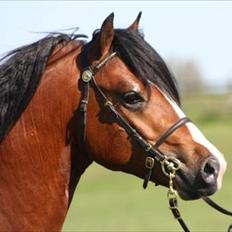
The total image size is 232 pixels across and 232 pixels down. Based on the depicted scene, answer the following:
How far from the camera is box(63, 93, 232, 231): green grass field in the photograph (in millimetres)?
16141

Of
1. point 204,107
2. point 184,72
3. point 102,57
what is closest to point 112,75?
point 102,57

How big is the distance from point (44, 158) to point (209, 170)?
35.1 inches

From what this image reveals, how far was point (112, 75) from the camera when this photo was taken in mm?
4074

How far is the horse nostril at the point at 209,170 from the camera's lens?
3904 mm

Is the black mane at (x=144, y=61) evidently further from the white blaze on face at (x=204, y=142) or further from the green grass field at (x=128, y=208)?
the green grass field at (x=128, y=208)

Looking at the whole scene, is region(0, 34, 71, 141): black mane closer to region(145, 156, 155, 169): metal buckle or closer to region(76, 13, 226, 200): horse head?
region(76, 13, 226, 200): horse head

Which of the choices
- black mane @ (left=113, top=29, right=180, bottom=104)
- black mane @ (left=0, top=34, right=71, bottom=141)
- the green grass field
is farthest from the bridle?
the green grass field

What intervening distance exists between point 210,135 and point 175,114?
3767cm

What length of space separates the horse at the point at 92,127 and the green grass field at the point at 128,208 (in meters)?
11.3

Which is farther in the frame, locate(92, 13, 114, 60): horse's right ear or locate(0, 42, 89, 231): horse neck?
locate(92, 13, 114, 60): horse's right ear

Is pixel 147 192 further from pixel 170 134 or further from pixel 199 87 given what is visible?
pixel 199 87

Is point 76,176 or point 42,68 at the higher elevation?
point 42,68

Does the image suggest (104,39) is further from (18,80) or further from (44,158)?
(44,158)

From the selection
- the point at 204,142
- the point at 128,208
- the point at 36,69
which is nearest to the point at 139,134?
the point at 204,142
